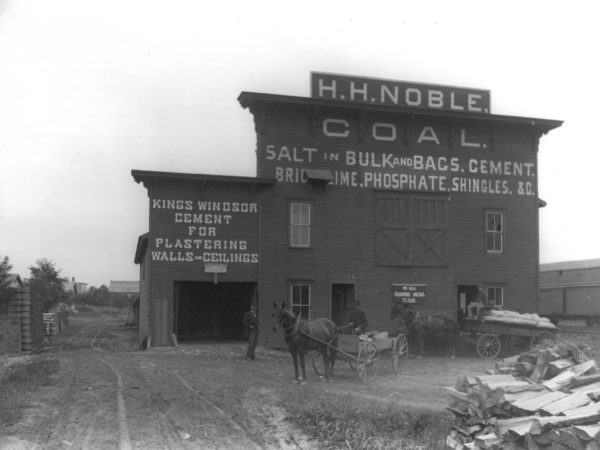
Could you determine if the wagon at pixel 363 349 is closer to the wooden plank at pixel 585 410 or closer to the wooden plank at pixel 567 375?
the wooden plank at pixel 567 375

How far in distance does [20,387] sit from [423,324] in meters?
13.5

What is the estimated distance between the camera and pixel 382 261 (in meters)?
24.5

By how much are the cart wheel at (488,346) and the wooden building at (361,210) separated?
2.64 meters

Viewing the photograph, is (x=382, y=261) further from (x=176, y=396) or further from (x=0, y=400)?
(x=0, y=400)

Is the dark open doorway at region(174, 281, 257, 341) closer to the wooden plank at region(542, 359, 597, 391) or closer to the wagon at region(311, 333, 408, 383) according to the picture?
the wagon at region(311, 333, 408, 383)

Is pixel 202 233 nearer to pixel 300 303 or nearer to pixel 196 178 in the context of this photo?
pixel 196 178

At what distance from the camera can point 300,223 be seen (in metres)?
24.0

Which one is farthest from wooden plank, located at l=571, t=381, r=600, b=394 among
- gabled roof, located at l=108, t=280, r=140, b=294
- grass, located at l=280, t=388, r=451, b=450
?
gabled roof, located at l=108, t=280, r=140, b=294

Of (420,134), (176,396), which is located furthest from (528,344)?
(176,396)

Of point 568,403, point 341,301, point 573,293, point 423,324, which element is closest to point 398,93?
point 341,301

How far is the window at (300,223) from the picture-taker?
24.0m

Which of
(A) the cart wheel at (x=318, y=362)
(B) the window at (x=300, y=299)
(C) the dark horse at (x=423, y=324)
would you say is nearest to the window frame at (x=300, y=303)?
(B) the window at (x=300, y=299)

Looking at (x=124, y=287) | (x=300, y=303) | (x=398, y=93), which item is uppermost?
(x=398, y=93)

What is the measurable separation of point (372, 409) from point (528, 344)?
43.1 feet
